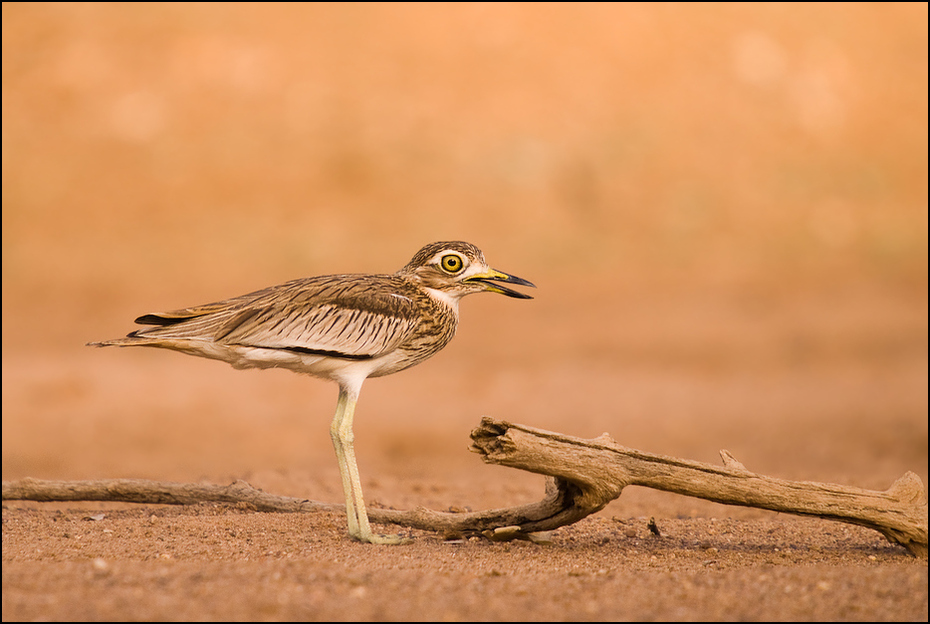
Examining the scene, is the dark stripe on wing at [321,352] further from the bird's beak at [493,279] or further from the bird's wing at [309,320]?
the bird's beak at [493,279]

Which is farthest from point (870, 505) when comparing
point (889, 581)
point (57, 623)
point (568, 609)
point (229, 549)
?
point (57, 623)

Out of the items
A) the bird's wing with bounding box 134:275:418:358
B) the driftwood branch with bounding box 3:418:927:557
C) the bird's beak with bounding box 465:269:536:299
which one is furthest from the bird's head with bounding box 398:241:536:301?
the driftwood branch with bounding box 3:418:927:557

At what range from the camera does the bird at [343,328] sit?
509 cm

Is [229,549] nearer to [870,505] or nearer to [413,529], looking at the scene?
[413,529]

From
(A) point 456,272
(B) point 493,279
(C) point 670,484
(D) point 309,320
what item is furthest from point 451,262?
(C) point 670,484

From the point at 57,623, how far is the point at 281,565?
1079 mm

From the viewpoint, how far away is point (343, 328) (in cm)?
518

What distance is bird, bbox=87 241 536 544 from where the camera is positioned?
200 inches

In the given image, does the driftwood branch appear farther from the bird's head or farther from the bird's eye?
the bird's eye

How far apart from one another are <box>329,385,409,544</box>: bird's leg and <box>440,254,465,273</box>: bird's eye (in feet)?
3.11

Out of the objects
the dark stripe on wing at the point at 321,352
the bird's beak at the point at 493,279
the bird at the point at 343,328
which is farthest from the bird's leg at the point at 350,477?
the bird's beak at the point at 493,279

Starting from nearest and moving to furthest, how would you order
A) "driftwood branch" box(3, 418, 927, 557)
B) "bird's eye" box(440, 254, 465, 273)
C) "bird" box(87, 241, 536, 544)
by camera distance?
"driftwood branch" box(3, 418, 927, 557), "bird" box(87, 241, 536, 544), "bird's eye" box(440, 254, 465, 273)

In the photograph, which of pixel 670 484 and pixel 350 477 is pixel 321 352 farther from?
pixel 670 484

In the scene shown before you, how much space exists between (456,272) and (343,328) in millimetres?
853
